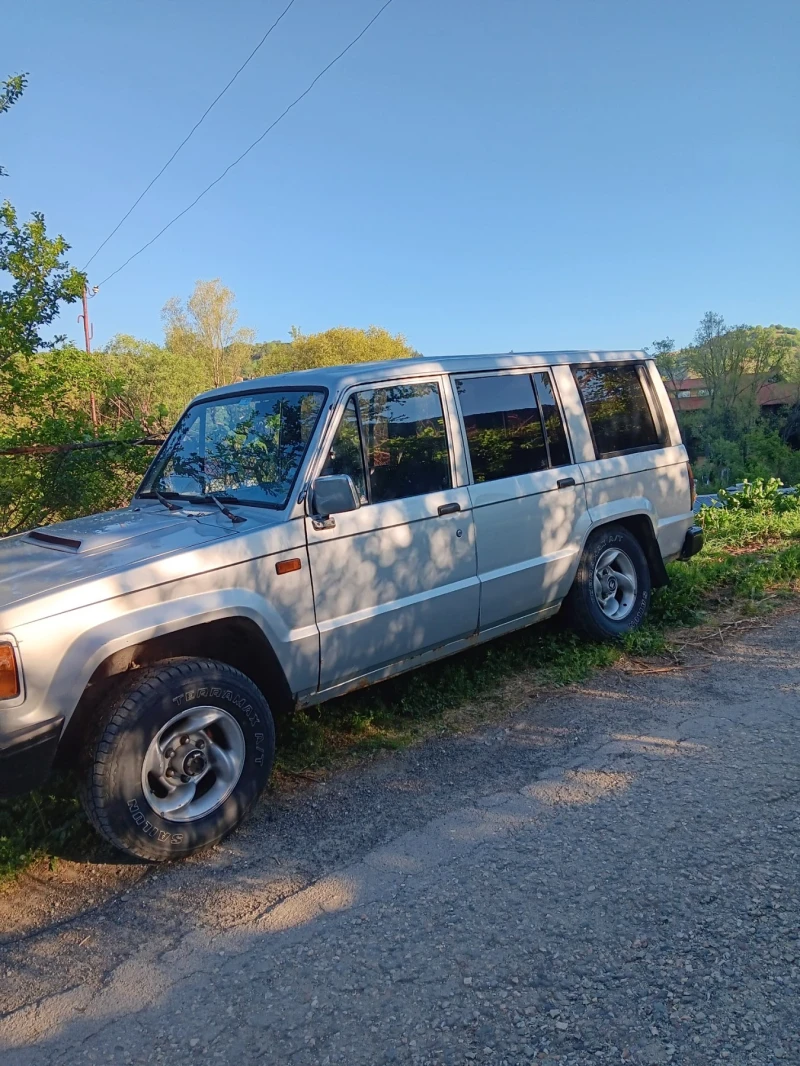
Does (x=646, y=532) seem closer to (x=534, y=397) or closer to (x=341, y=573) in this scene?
(x=534, y=397)

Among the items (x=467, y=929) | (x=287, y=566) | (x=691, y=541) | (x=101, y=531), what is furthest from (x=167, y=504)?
(x=691, y=541)

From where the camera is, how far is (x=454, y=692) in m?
4.97

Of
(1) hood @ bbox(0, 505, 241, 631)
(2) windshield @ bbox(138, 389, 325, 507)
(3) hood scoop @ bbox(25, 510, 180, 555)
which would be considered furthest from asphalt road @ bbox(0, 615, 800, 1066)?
(2) windshield @ bbox(138, 389, 325, 507)

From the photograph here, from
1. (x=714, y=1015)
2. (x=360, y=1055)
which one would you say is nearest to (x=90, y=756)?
(x=360, y=1055)

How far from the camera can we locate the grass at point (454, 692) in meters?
3.56

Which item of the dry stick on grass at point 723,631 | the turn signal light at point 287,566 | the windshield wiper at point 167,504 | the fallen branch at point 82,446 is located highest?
the fallen branch at point 82,446

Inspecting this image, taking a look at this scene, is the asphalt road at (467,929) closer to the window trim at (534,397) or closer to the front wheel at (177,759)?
the front wheel at (177,759)

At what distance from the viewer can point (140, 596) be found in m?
3.24

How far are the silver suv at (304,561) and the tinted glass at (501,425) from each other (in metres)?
0.01

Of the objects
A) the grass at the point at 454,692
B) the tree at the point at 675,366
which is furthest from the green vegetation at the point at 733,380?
the grass at the point at 454,692

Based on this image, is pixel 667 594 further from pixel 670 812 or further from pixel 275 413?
pixel 275 413

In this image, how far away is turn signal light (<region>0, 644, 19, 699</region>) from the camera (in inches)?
114

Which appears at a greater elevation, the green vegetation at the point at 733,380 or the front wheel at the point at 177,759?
the green vegetation at the point at 733,380

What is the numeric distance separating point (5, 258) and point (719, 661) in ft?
23.4
